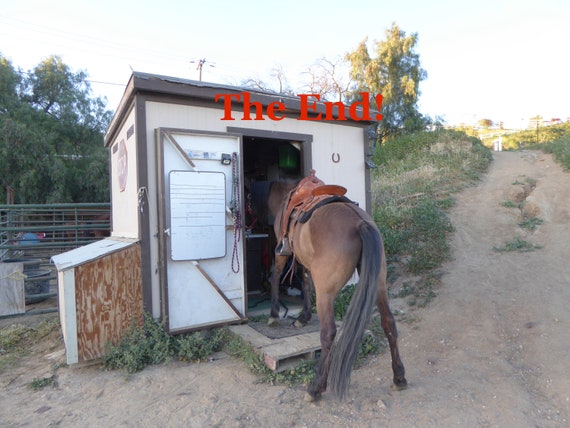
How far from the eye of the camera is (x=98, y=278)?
12.4ft

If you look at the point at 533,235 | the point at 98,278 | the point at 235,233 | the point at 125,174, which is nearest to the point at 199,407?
the point at 98,278

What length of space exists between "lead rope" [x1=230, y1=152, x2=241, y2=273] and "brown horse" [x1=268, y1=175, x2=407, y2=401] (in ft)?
4.07

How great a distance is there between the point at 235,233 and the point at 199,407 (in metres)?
1.99

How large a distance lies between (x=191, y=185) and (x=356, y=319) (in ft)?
7.87

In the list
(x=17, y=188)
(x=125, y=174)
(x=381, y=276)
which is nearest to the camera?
(x=381, y=276)

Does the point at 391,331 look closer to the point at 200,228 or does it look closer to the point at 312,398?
the point at 312,398

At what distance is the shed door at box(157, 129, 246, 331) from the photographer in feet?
13.3

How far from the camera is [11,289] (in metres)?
5.38

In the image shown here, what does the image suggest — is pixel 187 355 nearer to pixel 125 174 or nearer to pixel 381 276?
pixel 381 276

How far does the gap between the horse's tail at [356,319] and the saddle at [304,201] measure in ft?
2.41

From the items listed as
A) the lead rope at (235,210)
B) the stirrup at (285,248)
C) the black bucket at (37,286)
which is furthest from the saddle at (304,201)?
the black bucket at (37,286)

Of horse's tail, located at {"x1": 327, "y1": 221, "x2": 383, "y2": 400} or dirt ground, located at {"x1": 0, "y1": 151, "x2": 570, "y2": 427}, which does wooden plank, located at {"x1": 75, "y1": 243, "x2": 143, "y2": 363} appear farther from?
horse's tail, located at {"x1": 327, "y1": 221, "x2": 383, "y2": 400}

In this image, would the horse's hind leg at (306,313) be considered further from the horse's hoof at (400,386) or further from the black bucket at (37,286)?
the black bucket at (37,286)

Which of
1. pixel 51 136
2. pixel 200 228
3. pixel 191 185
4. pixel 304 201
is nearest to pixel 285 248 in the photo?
pixel 304 201
